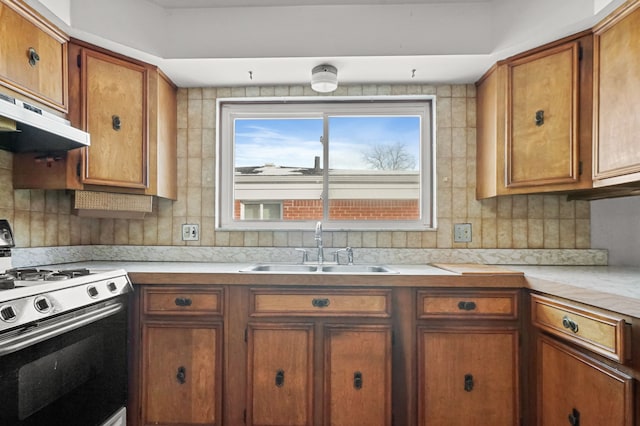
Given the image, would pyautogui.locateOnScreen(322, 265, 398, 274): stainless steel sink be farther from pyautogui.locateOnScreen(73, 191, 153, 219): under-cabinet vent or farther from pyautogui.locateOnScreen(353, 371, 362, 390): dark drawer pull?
pyautogui.locateOnScreen(73, 191, 153, 219): under-cabinet vent

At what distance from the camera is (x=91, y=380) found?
56.1 inches

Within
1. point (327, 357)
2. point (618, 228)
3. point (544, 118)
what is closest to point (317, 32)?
point (544, 118)

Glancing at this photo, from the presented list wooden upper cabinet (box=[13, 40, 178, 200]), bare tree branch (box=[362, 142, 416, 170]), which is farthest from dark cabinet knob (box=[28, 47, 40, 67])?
bare tree branch (box=[362, 142, 416, 170])

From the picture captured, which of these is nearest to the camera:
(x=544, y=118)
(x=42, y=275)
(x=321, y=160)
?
(x=42, y=275)

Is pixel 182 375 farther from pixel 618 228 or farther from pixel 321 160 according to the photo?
pixel 618 228

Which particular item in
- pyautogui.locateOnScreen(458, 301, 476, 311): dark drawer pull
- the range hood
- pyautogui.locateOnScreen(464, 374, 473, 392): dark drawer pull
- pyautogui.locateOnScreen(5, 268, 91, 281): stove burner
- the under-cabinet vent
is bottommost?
pyautogui.locateOnScreen(464, 374, 473, 392): dark drawer pull

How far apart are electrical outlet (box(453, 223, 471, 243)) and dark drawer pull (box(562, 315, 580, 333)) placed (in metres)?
0.85

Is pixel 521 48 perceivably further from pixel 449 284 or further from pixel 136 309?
pixel 136 309

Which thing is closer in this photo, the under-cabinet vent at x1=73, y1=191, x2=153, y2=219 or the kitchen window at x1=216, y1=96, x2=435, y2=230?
the under-cabinet vent at x1=73, y1=191, x2=153, y2=219

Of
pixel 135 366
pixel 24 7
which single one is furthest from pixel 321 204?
pixel 24 7

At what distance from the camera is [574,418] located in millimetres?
1337

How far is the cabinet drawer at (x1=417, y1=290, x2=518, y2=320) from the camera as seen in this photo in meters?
1.64

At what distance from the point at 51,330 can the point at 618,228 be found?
2776mm

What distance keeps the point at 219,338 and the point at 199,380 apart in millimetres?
219
